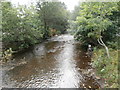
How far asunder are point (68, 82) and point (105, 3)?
5268 mm

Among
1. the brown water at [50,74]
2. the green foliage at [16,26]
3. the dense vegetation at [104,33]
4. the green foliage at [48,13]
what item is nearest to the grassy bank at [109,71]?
the dense vegetation at [104,33]

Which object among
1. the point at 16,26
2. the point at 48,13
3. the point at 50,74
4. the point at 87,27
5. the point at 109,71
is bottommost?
the point at 50,74

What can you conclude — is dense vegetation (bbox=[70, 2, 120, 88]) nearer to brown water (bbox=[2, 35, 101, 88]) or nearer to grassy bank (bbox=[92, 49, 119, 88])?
grassy bank (bbox=[92, 49, 119, 88])

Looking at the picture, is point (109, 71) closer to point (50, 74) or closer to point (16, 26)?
point (50, 74)

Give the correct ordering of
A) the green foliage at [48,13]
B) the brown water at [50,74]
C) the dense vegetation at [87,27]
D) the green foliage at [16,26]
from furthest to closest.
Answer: the green foliage at [48,13] < the green foliage at [16,26] < the dense vegetation at [87,27] < the brown water at [50,74]

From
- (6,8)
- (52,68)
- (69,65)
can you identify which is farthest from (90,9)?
(6,8)

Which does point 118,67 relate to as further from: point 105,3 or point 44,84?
point 105,3

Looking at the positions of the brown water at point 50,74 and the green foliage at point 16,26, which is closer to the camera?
the brown water at point 50,74

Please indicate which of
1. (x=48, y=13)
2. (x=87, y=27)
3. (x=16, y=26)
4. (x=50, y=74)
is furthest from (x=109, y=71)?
(x=48, y=13)

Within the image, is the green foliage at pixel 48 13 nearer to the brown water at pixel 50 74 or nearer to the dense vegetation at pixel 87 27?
the dense vegetation at pixel 87 27

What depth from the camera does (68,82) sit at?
534 cm

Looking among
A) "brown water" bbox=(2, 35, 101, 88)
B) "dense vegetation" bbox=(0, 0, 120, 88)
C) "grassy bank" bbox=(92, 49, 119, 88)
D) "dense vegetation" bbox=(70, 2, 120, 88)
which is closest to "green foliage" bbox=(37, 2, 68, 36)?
"dense vegetation" bbox=(0, 0, 120, 88)

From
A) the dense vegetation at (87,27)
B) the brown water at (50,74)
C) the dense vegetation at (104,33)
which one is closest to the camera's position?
the brown water at (50,74)

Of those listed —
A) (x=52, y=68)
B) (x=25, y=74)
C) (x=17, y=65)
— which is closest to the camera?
(x=25, y=74)
